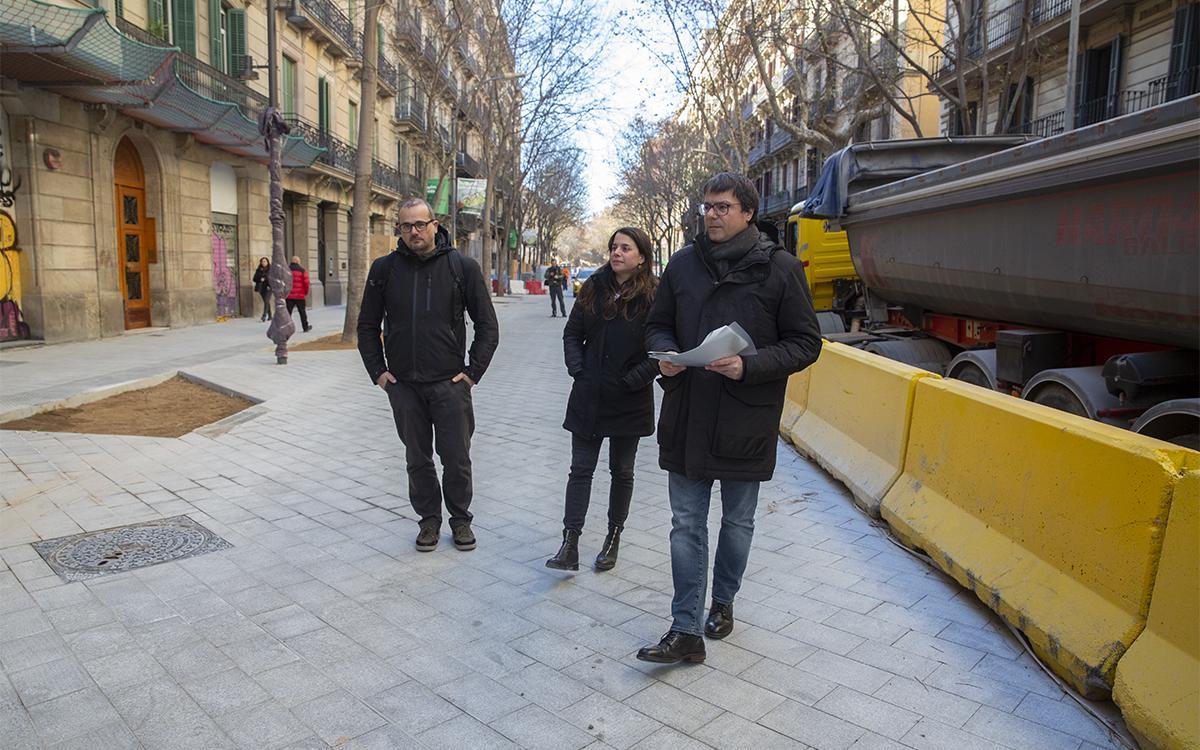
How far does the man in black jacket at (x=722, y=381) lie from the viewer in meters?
3.25

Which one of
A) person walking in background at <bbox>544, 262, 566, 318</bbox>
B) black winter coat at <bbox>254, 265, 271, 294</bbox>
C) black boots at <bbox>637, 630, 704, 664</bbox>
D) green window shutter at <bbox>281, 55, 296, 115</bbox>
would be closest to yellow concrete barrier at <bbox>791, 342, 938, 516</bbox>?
black boots at <bbox>637, 630, 704, 664</bbox>

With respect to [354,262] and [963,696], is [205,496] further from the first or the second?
[354,262]

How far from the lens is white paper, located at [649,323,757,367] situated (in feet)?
9.80

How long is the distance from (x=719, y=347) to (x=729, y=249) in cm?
49

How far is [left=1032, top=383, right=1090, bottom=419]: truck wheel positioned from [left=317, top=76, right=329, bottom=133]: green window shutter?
25.1 m

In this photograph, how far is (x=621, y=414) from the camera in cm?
434

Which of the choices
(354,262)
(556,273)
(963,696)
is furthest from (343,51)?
(963,696)

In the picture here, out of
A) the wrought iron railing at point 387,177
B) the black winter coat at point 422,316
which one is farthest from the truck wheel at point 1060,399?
the wrought iron railing at point 387,177

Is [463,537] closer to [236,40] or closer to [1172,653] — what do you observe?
[1172,653]

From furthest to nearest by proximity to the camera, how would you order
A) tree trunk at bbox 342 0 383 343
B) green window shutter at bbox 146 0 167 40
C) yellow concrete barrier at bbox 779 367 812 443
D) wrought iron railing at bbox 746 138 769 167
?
wrought iron railing at bbox 746 138 769 167, green window shutter at bbox 146 0 167 40, tree trunk at bbox 342 0 383 343, yellow concrete barrier at bbox 779 367 812 443

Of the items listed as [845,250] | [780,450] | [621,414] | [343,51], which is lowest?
[780,450]

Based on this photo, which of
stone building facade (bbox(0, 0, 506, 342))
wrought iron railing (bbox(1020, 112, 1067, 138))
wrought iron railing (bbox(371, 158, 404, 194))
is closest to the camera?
stone building facade (bbox(0, 0, 506, 342))

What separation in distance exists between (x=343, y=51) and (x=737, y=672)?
29.2 m

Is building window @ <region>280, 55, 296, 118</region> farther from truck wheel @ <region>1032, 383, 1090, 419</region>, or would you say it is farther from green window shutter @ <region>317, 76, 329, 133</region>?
truck wheel @ <region>1032, 383, 1090, 419</region>
